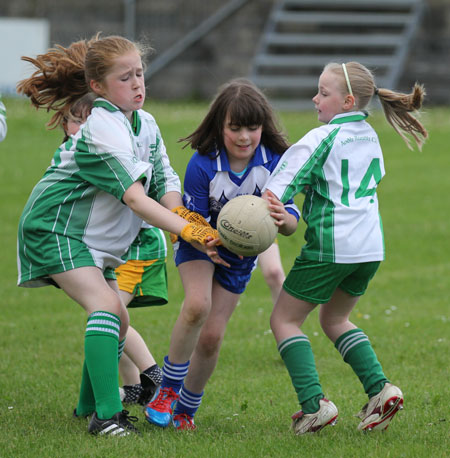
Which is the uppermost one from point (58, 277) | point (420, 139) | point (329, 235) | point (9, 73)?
point (420, 139)

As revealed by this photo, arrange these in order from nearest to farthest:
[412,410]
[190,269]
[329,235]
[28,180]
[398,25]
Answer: [329,235], [190,269], [412,410], [28,180], [398,25]

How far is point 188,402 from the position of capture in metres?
5.35

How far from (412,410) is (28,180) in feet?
41.9

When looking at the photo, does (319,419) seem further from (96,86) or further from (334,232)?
(96,86)

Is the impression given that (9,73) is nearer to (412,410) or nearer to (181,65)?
(181,65)

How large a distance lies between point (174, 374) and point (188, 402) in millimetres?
256

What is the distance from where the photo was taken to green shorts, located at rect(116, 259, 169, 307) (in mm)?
6027

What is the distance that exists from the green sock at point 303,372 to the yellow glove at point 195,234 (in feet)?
2.39

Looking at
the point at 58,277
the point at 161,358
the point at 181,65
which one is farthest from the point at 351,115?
the point at 181,65

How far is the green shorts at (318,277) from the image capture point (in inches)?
189

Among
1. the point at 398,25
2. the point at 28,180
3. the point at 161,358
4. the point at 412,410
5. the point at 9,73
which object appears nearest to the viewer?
the point at 412,410

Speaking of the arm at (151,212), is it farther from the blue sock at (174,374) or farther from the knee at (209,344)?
the blue sock at (174,374)

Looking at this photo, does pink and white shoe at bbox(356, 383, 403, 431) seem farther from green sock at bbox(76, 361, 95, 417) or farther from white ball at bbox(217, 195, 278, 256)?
green sock at bbox(76, 361, 95, 417)

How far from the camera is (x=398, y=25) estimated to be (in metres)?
28.3
